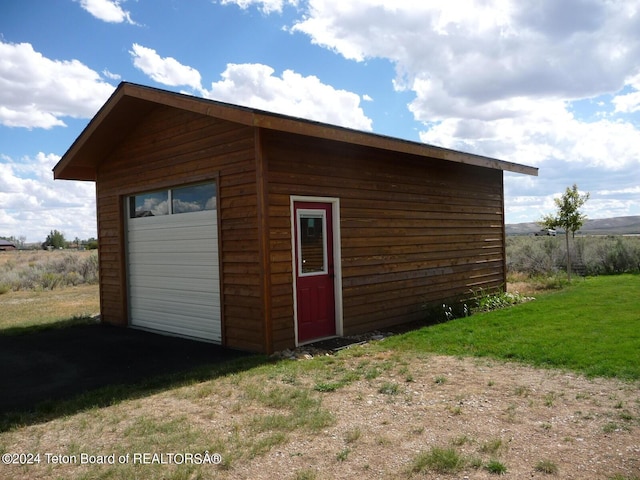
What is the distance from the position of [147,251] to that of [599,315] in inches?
321

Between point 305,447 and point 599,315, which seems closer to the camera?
point 305,447

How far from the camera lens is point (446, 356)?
21.5 ft

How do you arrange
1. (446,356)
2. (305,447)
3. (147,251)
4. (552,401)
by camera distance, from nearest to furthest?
(305,447), (552,401), (446,356), (147,251)

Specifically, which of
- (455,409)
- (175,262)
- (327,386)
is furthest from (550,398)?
(175,262)

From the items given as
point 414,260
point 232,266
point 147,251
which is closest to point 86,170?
point 147,251

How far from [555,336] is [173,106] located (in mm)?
6592

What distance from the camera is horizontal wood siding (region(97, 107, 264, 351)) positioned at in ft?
23.2

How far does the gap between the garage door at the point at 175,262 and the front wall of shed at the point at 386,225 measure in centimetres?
135

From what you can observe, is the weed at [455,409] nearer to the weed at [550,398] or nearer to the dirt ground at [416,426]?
the dirt ground at [416,426]

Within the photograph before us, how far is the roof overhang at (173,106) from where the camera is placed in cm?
652

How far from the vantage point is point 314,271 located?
775cm

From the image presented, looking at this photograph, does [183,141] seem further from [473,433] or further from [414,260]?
[473,433]

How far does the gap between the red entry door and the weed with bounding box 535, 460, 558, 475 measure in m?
4.43

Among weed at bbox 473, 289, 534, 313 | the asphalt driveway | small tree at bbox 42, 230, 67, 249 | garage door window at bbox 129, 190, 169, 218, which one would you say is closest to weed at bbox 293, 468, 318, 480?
the asphalt driveway
